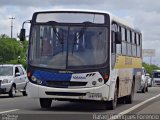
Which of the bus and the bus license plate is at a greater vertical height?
the bus

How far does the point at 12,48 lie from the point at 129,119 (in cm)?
5684

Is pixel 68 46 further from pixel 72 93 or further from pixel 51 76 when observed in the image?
pixel 72 93

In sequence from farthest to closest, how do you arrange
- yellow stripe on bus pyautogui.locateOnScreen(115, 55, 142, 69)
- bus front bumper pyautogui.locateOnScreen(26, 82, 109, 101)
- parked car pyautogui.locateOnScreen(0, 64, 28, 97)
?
parked car pyautogui.locateOnScreen(0, 64, 28, 97)
yellow stripe on bus pyautogui.locateOnScreen(115, 55, 142, 69)
bus front bumper pyautogui.locateOnScreen(26, 82, 109, 101)

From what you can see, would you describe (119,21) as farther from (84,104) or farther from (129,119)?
(129,119)

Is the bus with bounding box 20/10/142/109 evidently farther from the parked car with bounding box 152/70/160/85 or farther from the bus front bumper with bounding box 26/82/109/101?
the parked car with bounding box 152/70/160/85

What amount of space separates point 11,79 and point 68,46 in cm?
1132

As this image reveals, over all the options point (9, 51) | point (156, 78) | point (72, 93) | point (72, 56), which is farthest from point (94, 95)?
point (9, 51)

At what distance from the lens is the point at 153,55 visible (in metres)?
122

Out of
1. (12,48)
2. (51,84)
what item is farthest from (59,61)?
(12,48)

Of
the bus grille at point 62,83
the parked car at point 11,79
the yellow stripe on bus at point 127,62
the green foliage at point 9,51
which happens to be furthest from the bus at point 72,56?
the green foliage at point 9,51

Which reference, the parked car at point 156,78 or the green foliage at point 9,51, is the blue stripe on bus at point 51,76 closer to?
the parked car at point 156,78

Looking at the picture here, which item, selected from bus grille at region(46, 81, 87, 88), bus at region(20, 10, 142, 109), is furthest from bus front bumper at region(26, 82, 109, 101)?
bus grille at region(46, 81, 87, 88)

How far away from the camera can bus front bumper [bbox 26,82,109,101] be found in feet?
56.4

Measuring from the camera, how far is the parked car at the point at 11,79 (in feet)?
91.6
